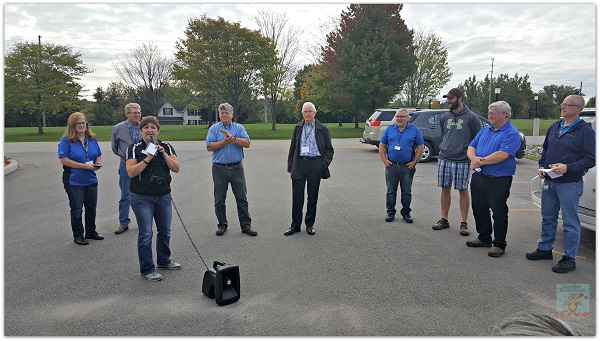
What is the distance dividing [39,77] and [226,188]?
117ft

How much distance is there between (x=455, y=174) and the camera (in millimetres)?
5914

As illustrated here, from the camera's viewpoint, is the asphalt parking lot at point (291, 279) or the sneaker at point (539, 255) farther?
the sneaker at point (539, 255)

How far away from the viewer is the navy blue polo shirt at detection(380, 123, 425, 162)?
6625mm

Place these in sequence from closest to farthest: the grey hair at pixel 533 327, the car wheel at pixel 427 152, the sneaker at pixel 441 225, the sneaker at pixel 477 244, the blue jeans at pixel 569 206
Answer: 1. the grey hair at pixel 533 327
2. the blue jeans at pixel 569 206
3. the sneaker at pixel 477 244
4. the sneaker at pixel 441 225
5. the car wheel at pixel 427 152

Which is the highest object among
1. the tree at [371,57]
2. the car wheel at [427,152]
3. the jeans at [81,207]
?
the tree at [371,57]

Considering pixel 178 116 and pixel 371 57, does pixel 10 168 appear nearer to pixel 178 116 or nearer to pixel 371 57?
pixel 371 57

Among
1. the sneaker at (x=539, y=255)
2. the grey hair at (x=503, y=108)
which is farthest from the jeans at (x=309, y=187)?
the sneaker at (x=539, y=255)

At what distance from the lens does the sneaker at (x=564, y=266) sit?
4.43 metres

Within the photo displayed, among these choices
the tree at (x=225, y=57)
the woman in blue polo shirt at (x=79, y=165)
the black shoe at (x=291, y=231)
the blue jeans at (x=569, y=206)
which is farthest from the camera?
the tree at (x=225, y=57)

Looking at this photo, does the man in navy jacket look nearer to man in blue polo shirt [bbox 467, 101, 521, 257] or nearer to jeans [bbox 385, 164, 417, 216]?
man in blue polo shirt [bbox 467, 101, 521, 257]

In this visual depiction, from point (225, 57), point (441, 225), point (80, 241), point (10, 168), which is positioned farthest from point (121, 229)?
point (225, 57)

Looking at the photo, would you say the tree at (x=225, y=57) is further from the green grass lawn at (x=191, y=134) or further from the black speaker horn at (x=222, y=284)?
the black speaker horn at (x=222, y=284)

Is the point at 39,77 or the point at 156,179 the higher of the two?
the point at 39,77

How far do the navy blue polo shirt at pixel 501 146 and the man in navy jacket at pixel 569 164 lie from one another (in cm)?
34
